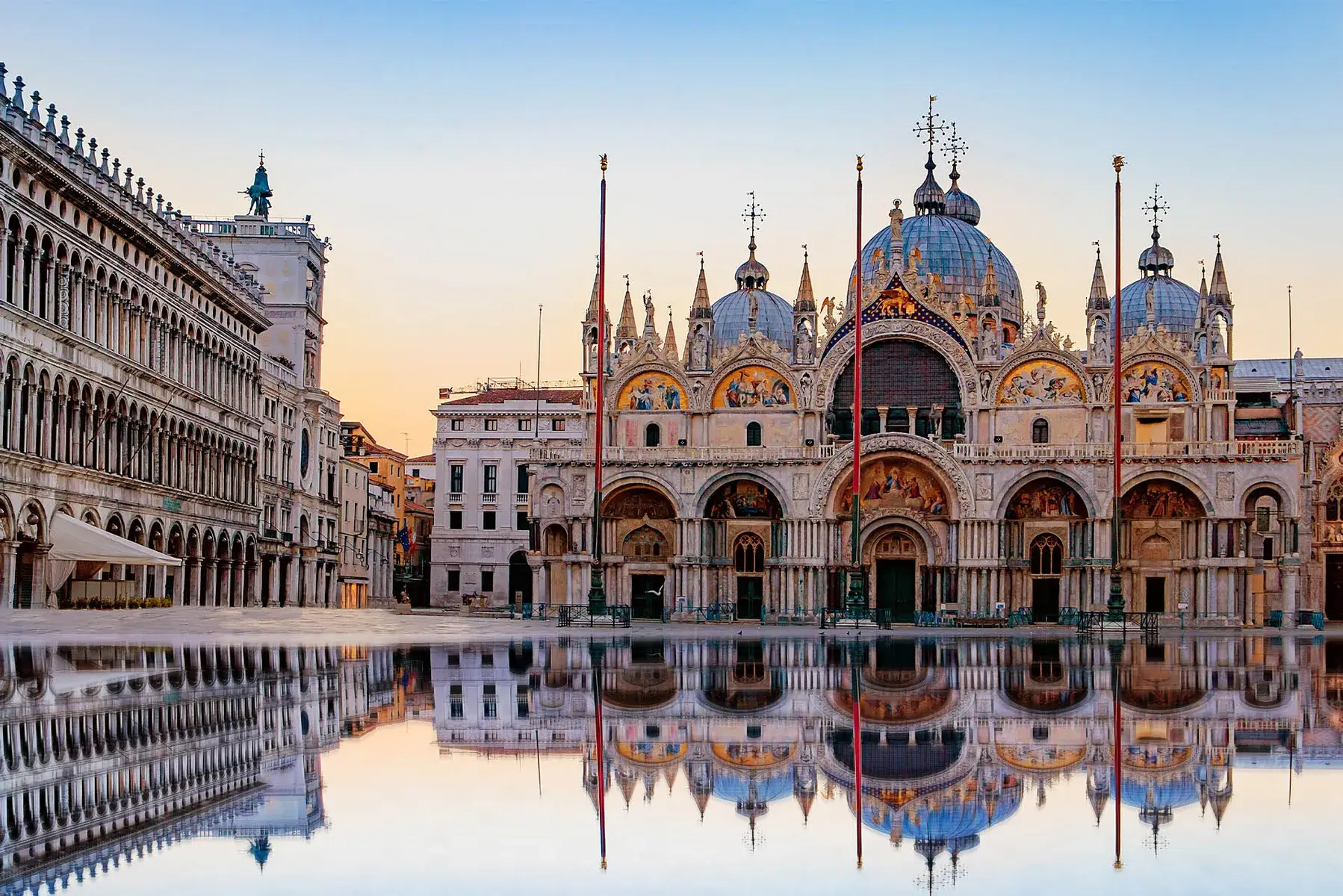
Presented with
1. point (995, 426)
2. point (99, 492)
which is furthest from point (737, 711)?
point (995, 426)

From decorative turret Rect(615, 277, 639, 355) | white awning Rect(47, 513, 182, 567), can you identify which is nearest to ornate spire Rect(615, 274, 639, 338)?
decorative turret Rect(615, 277, 639, 355)

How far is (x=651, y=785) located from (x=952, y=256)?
242 feet

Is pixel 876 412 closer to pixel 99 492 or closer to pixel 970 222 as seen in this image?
pixel 970 222

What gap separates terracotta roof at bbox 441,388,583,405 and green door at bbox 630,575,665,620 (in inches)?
1034

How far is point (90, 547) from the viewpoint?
44.3 m

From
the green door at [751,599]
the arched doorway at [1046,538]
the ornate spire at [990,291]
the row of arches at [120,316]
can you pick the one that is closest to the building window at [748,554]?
the green door at [751,599]

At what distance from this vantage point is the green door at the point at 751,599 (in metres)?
71.0

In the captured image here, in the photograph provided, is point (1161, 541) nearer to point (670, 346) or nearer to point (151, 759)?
point (670, 346)

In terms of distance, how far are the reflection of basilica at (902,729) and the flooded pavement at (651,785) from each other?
0.21 ft

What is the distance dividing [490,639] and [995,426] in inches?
1398

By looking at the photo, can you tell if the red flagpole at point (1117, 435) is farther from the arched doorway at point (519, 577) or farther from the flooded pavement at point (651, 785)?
the arched doorway at point (519, 577)

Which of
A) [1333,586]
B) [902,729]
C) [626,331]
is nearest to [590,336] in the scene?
[626,331]

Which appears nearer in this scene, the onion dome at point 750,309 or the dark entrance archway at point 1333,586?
the dark entrance archway at point 1333,586

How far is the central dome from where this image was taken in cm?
8112
